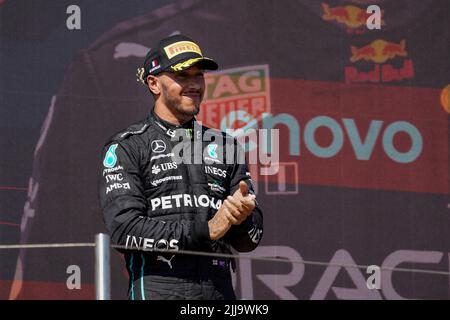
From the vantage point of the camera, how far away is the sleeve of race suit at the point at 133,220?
4.86m

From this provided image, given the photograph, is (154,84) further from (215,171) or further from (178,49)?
(215,171)

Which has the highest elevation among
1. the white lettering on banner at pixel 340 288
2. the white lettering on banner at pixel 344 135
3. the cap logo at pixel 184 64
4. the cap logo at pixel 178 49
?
the cap logo at pixel 178 49

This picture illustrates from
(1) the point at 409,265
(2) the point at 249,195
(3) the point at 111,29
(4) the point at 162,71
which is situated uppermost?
(3) the point at 111,29

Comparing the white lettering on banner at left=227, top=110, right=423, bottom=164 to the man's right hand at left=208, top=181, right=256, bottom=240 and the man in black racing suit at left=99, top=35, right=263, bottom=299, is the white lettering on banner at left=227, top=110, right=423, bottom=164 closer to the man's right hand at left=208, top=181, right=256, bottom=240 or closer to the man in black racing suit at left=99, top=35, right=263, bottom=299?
the man in black racing suit at left=99, top=35, right=263, bottom=299

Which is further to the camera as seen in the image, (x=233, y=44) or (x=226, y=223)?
(x=233, y=44)

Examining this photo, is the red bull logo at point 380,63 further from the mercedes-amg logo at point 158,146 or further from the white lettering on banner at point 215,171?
the mercedes-amg logo at point 158,146

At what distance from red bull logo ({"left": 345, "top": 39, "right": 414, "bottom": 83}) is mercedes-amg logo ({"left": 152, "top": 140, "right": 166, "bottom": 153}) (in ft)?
11.5

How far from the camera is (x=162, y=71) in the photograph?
207 inches

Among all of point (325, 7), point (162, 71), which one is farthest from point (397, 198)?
point (162, 71)

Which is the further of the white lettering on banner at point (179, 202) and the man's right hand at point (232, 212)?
the white lettering on banner at point (179, 202)

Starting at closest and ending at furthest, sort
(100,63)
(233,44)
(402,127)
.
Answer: (100,63), (233,44), (402,127)

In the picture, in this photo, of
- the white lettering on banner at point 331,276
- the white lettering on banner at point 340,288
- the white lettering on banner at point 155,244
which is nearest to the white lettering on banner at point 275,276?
the white lettering on banner at point 331,276

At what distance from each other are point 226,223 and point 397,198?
3890 mm
